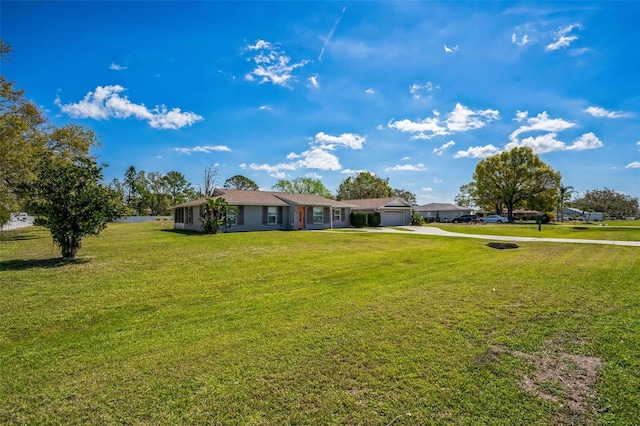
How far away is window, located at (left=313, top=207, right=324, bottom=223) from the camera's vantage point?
2894 cm

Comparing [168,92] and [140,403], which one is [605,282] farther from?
[168,92]

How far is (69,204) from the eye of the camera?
9.76m

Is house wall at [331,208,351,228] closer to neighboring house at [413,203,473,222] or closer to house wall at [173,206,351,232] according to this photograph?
house wall at [173,206,351,232]

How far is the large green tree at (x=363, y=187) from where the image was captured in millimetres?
62969

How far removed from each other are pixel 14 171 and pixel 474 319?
74.7 ft

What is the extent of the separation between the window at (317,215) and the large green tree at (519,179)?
A: 3835cm

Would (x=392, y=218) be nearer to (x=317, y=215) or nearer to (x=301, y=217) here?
(x=317, y=215)

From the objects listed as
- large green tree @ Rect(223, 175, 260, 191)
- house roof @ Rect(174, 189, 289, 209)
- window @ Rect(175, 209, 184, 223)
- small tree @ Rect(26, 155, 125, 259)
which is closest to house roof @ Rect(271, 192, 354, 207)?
house roof @ Rect(174, 189, 289, 209)

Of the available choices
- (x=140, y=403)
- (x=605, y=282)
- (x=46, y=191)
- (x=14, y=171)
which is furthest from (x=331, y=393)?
(x=14, y=171)

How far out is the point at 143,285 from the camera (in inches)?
283

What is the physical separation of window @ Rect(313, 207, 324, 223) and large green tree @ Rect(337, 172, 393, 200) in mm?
34450

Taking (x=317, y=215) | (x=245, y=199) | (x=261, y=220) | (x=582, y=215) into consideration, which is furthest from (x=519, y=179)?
(x=245, y=199)

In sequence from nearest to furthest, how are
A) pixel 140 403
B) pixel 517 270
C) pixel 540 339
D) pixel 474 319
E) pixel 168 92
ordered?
1. pixel 140 403
2. pixel 540 339
3. pixel 474 319
4. pixel 517 270
5. pixel 168 92

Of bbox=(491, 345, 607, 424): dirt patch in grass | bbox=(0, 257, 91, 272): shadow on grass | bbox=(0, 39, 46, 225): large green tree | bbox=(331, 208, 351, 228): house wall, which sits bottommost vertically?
bbox=(491, 345, 607, 424): dirt patch in grass
